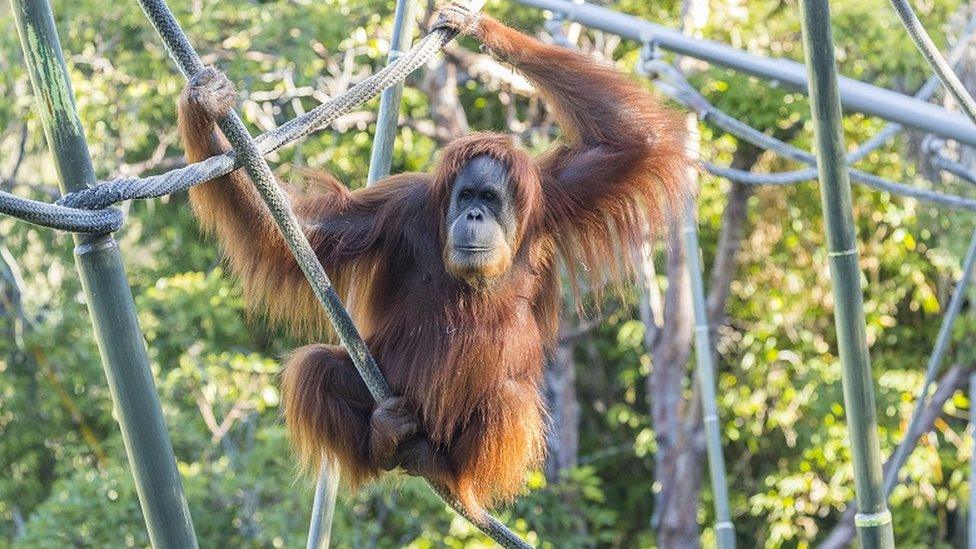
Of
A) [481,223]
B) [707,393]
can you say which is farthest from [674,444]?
[481,223]

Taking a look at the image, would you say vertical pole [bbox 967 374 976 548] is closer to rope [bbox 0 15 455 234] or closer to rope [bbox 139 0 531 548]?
rope [bbox 139 0 531 548]

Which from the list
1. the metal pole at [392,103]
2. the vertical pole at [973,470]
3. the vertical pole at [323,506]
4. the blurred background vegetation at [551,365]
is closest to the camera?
the vertical pole at [323,506]

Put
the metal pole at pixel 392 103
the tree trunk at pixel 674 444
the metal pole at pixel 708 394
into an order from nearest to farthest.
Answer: the metal pole at pixel 392 103, the metal pole at pixel 708 394, the tree trunk at pixel 674 444

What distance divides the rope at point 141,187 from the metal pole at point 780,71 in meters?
1.14

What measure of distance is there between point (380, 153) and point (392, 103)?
0.14m

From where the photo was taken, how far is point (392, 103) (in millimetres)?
3355

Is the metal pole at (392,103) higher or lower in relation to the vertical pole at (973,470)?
higher

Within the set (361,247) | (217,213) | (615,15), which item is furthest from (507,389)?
(615,15)

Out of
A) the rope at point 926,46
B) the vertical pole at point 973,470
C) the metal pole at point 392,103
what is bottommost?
the vertical pole at point 973,470

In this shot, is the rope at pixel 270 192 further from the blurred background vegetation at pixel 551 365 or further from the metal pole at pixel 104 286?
the blurred background vegetation at pixel 551 365

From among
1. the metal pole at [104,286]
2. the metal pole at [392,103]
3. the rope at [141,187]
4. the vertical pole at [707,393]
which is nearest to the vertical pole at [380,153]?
the metal pole at [392,103]

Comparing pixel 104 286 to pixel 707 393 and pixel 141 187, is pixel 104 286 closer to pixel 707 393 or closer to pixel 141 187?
pixel 141 187

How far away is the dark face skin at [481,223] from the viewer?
2980mm

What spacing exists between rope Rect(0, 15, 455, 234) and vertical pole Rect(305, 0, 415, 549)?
0.62 m
